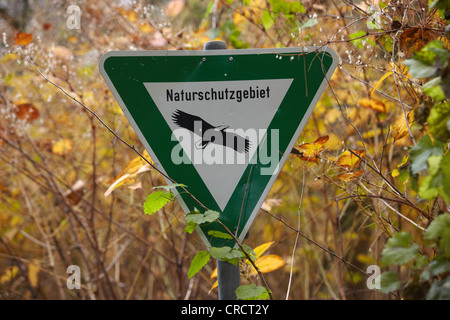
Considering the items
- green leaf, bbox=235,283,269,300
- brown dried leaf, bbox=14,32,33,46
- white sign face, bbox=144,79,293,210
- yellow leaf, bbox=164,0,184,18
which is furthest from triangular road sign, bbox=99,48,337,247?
yellow leaf, bbox=164,0,184,18

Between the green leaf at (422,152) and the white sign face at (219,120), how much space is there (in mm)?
449

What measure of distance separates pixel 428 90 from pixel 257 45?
2091 millimetres

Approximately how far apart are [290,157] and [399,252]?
2.55 feet

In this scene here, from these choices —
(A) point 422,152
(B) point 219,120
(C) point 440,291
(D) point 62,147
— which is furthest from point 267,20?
(D) point 62,147

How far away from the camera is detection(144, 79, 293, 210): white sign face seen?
136cm

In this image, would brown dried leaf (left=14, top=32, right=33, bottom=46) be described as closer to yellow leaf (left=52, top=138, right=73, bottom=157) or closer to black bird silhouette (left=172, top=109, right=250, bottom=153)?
yellow leaf (left=52, top=138, right=73, bottom=157)

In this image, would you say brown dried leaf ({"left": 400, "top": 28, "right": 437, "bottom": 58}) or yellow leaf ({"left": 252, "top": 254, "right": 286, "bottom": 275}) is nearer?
brown dried leaf ({"left": 400, "top": 28, "right": 437, "bottom": 58})

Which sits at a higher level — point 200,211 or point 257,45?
point 257,45

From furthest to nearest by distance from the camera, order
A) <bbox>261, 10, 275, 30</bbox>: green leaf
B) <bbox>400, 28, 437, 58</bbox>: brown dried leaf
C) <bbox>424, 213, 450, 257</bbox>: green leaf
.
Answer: <bbox>261, 10, 275, 30</bbox>: green leaf
<bbox>400, 28, 437, 58</bbox>: brown dried leaf
<bbox>424, 213, 450, 257</bbox>: green leaf
